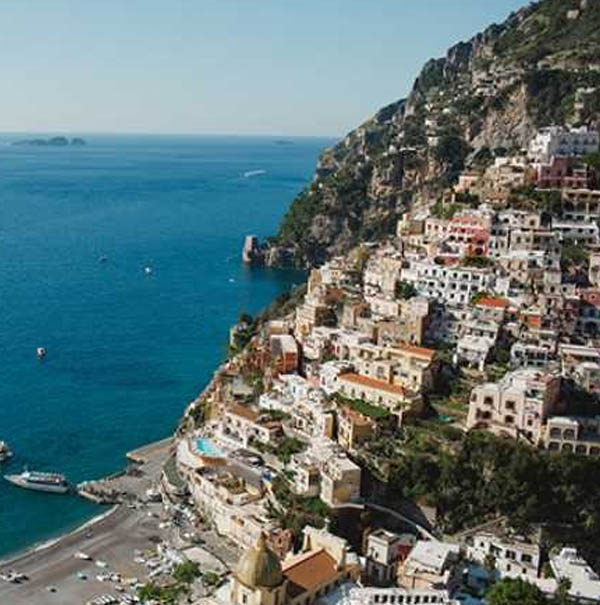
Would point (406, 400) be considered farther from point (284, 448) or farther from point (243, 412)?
point (243, 412)

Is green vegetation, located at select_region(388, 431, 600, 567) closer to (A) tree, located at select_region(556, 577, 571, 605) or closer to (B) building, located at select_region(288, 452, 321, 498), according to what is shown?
(B) building, located at select_region(288, 452, 321, 498)

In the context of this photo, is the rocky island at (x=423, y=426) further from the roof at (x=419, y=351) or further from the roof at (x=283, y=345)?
→ the roof at (x=419, y=351)

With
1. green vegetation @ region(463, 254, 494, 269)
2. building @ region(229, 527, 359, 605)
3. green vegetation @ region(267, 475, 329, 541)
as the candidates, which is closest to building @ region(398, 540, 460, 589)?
building @ region(229, 527, 359, 605)

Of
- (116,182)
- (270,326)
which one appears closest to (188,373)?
(270,326)

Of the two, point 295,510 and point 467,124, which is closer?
point 295,510

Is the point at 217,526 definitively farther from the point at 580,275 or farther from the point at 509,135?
the point at 509,135

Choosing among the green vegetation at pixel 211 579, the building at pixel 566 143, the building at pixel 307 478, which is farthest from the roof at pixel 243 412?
the building at pixel 566 143

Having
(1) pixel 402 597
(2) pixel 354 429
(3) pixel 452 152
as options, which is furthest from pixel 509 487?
(3) pixel 452 152
